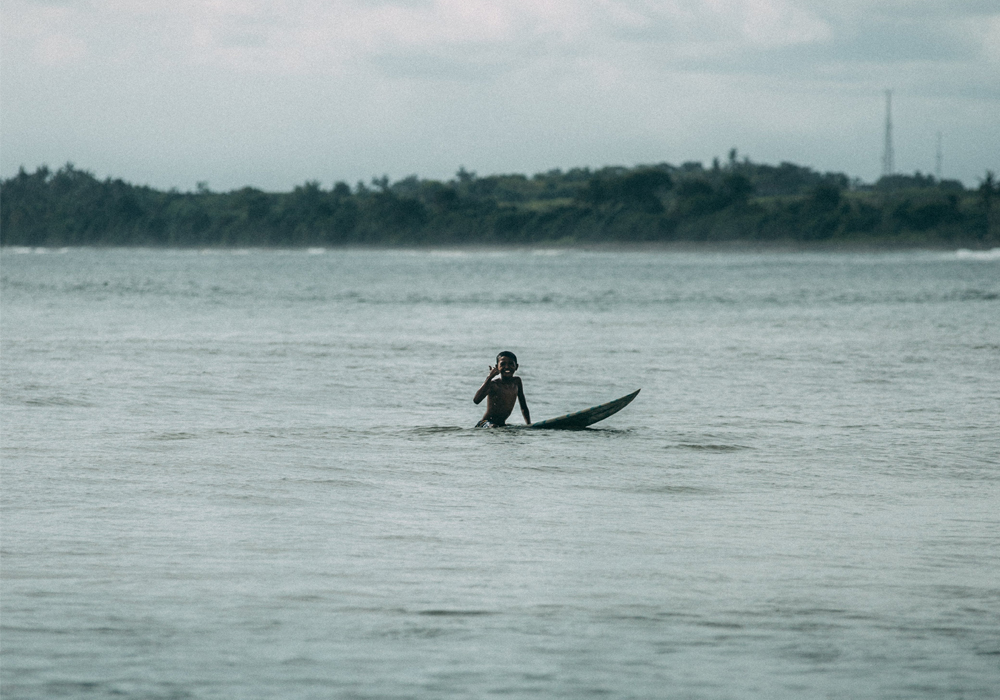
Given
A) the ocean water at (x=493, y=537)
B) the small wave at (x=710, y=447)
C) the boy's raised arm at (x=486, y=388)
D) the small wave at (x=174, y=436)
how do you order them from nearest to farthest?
the ocean water at (x=493, y=537)
the small wave at (x=710, y=447)
the boy's raised arm at (x=486, y=388)
the small wave at (x=174, y=436)

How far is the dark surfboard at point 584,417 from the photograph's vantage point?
1652 cm

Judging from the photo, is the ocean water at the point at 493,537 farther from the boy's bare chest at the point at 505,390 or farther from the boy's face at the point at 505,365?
the boy's face at the point at 505,365

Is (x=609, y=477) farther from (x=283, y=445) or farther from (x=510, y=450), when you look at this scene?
(x=283, y=445)

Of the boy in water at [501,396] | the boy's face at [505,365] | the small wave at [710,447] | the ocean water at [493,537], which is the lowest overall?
the small wave at [710,447]

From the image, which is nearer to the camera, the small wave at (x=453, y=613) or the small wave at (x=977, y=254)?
the small wave at (x=453, y=613)

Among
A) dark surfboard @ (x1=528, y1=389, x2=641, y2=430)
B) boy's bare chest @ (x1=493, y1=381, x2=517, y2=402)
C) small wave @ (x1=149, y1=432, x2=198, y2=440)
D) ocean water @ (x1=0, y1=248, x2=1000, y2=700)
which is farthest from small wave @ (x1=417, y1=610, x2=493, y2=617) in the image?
small wave @ (x1=149, y1=432, x2=198, y2=440)

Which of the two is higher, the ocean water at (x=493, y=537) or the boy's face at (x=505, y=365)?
the boy's face at (x=505, y=365)

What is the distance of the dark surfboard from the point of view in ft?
54.2

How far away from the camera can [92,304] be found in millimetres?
60094

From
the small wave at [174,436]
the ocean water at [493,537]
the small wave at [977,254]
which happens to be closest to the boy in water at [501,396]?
the ocean water at [493,537]

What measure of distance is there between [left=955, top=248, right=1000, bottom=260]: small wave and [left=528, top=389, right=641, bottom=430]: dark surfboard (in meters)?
166

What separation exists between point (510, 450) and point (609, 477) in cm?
208

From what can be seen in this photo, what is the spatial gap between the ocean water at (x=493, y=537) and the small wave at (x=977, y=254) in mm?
156857

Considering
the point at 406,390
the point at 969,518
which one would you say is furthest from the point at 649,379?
the point at 969,518
